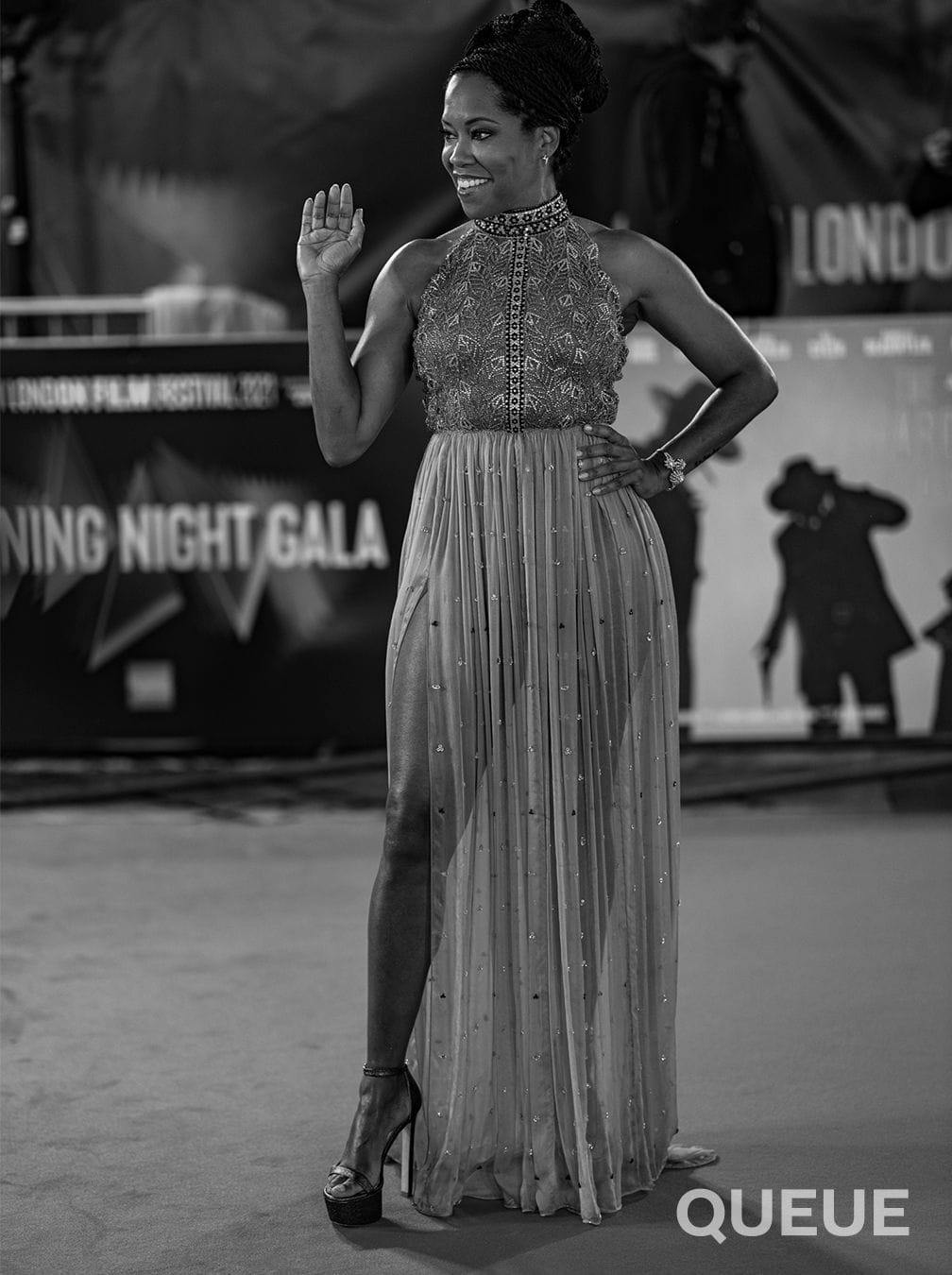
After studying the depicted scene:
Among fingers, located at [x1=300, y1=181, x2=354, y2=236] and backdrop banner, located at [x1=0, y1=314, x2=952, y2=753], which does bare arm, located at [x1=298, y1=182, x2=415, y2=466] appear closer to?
fingers, located at [x1=300, y1=181, x2=354, y2=236]

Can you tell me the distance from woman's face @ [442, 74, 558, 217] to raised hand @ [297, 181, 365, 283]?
0.51 feet

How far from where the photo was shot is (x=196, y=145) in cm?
582

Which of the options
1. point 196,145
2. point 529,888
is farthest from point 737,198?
point 529,888

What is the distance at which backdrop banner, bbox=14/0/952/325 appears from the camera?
5605 mm

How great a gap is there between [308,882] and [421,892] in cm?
218

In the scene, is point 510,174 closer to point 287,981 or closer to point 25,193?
point 287,981

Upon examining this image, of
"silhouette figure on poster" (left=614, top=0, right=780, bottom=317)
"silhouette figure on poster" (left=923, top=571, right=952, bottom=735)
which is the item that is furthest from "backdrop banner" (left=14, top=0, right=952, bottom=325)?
"silhouette figure on poster" (left=923, top=571, right=952, bottom=735)

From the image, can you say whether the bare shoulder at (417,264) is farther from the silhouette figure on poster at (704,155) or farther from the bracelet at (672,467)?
the silhouette figure on poster at (704,155)

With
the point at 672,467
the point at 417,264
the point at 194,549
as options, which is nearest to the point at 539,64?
the point at 417,264

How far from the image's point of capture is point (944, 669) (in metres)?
5.35

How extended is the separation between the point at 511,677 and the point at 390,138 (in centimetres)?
379

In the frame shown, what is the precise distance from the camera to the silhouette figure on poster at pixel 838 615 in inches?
211

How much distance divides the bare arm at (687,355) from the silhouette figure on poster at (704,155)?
3.17 m

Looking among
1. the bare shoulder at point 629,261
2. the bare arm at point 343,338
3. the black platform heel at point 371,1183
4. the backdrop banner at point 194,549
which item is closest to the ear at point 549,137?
the bare shoulder at point 629,261
